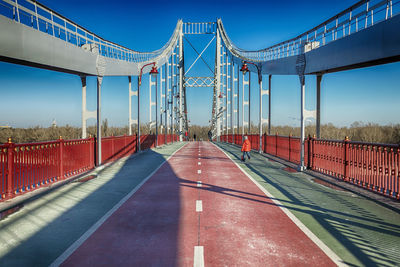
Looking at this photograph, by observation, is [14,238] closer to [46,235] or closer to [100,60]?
[46,235]

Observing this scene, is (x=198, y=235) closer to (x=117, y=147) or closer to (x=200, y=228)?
(x=200, y=228)

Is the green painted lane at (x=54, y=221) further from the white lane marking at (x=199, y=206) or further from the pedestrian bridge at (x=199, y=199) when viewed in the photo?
the white lane marking at (x=199, y=206)

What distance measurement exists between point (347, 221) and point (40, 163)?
8.05 meters

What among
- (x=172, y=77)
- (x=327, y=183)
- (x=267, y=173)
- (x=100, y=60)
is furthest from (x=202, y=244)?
(x=172, y=77)

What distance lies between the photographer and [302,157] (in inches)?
499

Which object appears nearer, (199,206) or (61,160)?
(199,206)

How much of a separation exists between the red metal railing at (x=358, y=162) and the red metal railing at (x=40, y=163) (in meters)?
9.29

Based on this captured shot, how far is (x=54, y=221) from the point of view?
575 centimetres

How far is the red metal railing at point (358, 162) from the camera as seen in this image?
716cm

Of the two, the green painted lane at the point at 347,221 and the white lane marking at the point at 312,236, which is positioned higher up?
the white lane marking at the point at 312,236

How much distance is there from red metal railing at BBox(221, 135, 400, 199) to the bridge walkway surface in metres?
0.72

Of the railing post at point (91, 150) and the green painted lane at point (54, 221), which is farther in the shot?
the railing post at point (91, 150)

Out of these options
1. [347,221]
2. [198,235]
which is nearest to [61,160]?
[198,235]

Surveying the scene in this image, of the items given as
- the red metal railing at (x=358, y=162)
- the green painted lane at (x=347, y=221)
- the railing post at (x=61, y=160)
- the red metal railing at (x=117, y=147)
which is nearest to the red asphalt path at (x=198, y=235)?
the green painted lane at (x=347, y=221)
